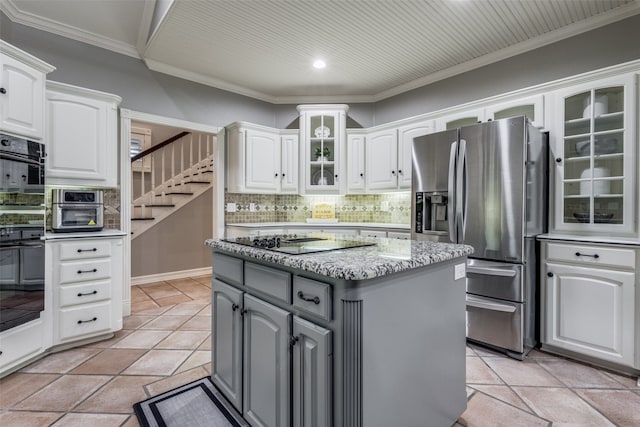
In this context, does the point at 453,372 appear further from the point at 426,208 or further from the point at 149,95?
the point at 149,95

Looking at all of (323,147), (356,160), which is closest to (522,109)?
(356,160)


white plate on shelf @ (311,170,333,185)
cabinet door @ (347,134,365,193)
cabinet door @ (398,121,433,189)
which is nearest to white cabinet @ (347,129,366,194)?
cabinet door @ (347,134,365,193)

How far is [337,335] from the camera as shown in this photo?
43.1 inches

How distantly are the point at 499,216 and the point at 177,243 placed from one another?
4.45 meters

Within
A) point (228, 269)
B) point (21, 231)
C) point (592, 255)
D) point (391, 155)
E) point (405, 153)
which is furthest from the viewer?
point (391, 155)

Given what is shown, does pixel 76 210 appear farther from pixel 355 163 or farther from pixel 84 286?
pixel 355 163

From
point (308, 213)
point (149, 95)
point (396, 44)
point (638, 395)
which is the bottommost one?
point (638, 395)

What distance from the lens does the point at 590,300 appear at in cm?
226

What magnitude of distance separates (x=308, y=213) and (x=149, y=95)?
2490mm

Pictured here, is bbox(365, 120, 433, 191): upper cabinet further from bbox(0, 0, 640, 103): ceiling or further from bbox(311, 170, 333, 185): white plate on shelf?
bbox(0, 0, 640, 103): ceiling

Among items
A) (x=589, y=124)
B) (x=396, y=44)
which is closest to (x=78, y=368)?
(x=396, y=44)

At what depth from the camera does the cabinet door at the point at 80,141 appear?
2.60 metres

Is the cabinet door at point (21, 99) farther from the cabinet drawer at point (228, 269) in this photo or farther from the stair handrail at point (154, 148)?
the stair handrail at point (154, 148)

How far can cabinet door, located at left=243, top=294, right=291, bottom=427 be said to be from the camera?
1.29 metres
